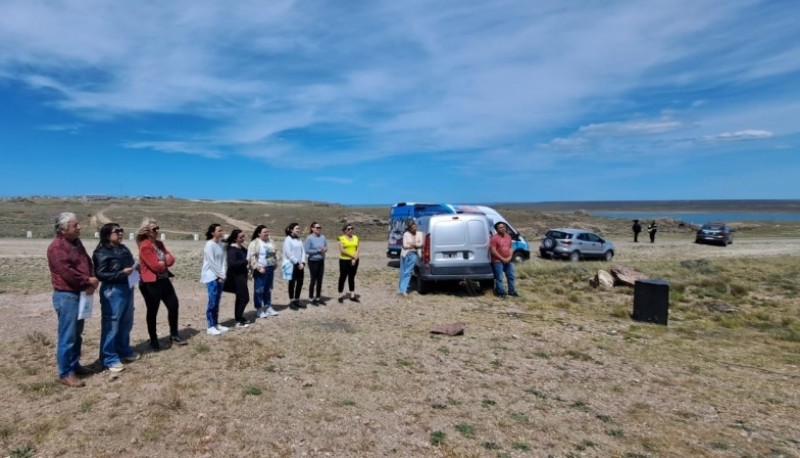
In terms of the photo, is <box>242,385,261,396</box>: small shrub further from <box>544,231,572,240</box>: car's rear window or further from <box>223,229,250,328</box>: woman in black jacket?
<box>544,231,572,240</box>: car's rear window

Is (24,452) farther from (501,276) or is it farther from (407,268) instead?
(501,276)

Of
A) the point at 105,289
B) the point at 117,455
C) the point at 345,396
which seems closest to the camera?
the point at 117,455

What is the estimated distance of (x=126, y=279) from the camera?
5.50 metres

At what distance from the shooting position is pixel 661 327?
8.59 meters

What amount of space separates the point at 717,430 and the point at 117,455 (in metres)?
5.13

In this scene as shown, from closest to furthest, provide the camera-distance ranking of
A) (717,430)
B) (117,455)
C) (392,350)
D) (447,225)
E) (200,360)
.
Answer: (117,455) < (717,430) < (200,360) < (392,350) < (447,225)

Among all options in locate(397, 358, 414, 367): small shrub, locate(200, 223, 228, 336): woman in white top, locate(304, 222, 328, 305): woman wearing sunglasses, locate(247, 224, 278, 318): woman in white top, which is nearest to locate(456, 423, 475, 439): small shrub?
locate(397, 358, 414, 367): small shrub

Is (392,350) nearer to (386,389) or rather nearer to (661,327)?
(386,389)

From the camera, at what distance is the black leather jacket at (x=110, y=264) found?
5.34 meters

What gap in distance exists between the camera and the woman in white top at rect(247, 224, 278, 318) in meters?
8.15

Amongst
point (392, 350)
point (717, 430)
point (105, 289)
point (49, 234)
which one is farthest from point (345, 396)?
point (49, 234)

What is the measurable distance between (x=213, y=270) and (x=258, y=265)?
112 centimetres

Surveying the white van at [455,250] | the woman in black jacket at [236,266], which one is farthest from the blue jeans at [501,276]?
the woman in black jacket at [236,266]

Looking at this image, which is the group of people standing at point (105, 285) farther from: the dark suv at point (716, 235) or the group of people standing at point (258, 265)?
the dark suv at point (716, 235)
